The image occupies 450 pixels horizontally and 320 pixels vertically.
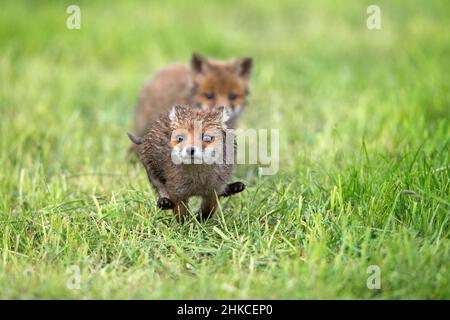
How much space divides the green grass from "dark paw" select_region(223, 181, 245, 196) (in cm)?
20

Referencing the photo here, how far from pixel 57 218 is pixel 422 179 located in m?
2.74

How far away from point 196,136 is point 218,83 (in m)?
3.26

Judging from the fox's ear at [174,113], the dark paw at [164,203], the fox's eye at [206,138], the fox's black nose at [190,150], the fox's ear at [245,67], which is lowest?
the dark paw at [164,203]

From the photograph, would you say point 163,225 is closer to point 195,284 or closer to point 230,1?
point 195,284

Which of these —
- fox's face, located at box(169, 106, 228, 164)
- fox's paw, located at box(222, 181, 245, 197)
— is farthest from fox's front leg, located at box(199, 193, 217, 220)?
fox's face, located at box(169, 106, 228, 164)

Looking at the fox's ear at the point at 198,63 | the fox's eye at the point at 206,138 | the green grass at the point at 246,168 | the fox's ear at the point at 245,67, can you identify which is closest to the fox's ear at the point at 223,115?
the fox's eye at the point at 206,138

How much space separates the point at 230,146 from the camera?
5.38 meters

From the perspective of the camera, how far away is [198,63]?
8.12 metres

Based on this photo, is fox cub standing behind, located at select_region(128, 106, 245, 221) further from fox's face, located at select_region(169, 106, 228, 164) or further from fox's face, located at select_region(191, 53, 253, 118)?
fox's face, located at select_region(191, 53, 253, 118)

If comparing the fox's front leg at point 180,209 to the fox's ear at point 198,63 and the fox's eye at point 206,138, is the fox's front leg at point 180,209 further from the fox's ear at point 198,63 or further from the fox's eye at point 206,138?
the fox's ear at point 198,63

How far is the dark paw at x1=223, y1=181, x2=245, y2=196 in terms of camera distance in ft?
17.6

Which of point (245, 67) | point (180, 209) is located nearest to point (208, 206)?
point (180, 209)

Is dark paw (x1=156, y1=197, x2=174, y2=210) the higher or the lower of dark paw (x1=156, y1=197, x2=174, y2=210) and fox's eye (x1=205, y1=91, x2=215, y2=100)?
the lower

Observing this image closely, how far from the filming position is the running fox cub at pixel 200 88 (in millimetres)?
8016
